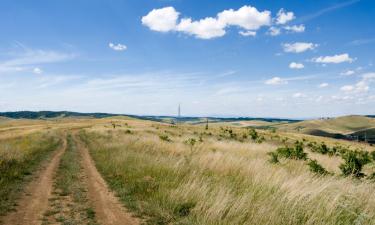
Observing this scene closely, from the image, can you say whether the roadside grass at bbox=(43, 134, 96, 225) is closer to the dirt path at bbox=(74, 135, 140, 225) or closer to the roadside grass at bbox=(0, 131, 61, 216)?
the dirt path at bbox=(74, 135, 140, 225)

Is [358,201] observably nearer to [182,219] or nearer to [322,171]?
[182,219]

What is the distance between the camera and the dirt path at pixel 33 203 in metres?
7.98

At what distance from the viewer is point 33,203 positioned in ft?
31.7

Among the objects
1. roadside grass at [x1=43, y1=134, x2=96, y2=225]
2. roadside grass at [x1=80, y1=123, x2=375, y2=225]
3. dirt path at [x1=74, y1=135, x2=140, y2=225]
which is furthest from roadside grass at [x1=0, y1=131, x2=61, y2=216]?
roadside grass at [x1=80, y1=123, x2=375, y2=225]

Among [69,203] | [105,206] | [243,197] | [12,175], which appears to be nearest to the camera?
[243,197]

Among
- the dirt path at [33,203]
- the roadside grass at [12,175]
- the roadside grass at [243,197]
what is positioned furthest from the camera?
the roadside grass at [12,175]

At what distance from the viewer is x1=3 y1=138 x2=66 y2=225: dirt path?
7.98 meters

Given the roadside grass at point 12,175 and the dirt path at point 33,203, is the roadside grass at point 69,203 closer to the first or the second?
the dirt path at point 33,203

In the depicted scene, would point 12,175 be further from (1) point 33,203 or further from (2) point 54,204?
(2) point 54,204

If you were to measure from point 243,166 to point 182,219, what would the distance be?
5303 mm

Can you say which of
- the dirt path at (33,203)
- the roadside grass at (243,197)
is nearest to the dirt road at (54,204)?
the dirt path at (33,203)

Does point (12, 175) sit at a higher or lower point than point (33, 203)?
higher

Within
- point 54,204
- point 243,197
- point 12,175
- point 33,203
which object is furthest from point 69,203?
point 12,175

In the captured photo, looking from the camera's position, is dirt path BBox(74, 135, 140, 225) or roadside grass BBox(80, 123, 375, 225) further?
dirt path BBox(74, 135, 140, 225)
